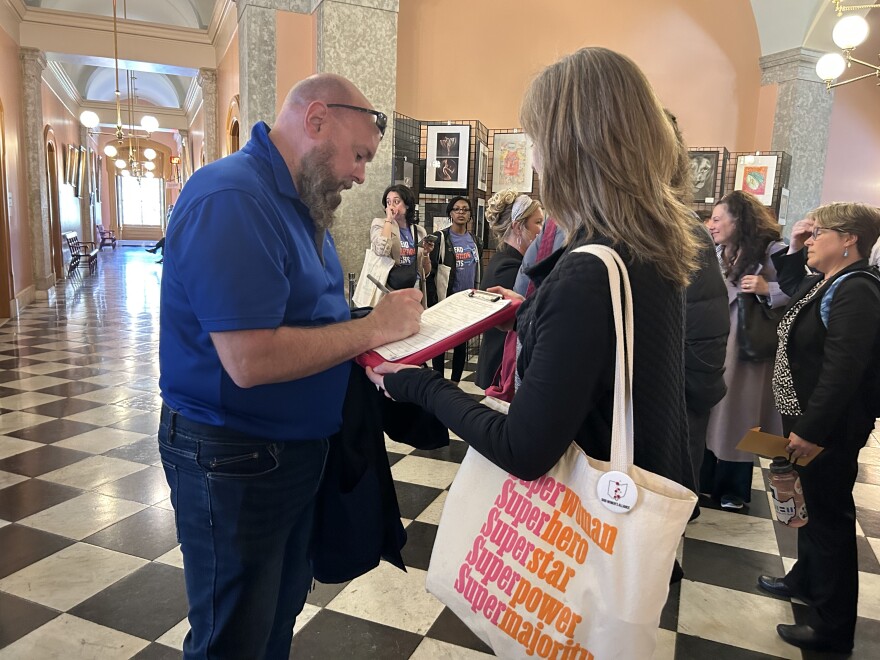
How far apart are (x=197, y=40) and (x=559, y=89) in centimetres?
1152

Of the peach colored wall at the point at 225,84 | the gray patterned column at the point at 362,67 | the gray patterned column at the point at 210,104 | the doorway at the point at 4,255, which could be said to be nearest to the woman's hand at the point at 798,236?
the gray patterned column at the point at 362,67

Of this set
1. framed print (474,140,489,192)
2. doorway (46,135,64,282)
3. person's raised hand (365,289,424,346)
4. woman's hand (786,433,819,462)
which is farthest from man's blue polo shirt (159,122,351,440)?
doorway (46,135,64,282)

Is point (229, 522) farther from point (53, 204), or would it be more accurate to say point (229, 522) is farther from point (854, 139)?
point (53, 204)

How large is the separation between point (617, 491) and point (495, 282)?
294 cm

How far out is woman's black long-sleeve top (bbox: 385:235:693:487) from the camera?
0.92 meters

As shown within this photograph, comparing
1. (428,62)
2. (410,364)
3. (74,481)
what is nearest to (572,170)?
(410,364)

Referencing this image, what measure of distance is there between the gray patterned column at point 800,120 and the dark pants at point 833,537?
7011mm

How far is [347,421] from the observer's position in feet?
4.55

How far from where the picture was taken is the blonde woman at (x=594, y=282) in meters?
0.93

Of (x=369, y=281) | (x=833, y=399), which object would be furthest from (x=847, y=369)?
(x=369, y=281)

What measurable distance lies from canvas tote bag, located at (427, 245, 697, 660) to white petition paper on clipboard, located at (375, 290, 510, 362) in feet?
0.99

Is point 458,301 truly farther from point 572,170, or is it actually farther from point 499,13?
point 499,13

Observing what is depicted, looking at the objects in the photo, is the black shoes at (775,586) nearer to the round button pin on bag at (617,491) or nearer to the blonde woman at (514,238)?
the blonde woman at (514,238)

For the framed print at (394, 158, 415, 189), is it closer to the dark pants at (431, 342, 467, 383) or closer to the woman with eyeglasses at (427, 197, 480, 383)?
the woman with eyeglasses at (427, 197, 480, 383)
